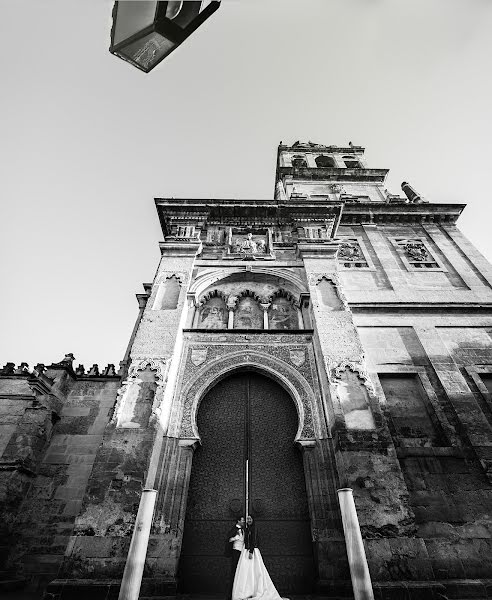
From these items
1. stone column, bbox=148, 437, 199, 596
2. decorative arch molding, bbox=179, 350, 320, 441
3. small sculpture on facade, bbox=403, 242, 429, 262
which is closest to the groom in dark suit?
stone column, bbox=148, 437, 199, 596

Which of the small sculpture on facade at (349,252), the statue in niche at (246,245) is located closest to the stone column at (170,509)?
the statue in niche at (246,245)

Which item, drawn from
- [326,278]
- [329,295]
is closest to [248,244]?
[326,278]

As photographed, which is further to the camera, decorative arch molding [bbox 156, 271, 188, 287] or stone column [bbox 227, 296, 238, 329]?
decorative arch molding [bbox 156, 271, 188, 287]

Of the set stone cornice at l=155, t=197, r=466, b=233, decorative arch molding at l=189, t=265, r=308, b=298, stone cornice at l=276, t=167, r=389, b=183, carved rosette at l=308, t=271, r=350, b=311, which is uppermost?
stone cornice at l=276, t=167, r=389, b=183

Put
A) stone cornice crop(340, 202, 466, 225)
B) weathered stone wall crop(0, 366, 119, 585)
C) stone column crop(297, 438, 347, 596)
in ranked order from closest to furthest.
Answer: stone column crop(297, 438, 347, 596)
weathered stone wall crop(0, 366, 119, 585)
stone cornice crop(340, 202, 466, 225)

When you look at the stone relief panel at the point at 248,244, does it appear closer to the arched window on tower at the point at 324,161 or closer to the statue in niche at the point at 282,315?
the statue in niche at the point at 282,315

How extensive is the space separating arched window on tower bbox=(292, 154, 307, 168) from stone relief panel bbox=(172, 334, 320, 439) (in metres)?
16.3

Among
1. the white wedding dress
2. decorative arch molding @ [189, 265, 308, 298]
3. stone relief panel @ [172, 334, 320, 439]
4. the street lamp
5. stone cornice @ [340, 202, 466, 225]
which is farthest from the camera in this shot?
stone cornice @ [340, 202, 466, 225]

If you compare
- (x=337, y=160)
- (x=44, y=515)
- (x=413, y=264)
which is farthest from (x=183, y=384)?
(x=337, y=160)

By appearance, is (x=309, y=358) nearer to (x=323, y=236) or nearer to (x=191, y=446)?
(x=191, y=446)

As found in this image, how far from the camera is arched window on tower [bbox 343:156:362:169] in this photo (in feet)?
73.8

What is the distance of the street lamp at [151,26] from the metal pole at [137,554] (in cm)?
572

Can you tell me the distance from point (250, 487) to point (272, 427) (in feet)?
4.57

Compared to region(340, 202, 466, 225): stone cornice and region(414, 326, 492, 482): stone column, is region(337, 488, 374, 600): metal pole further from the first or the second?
region(340, 202, 466, 225): stone cornice
